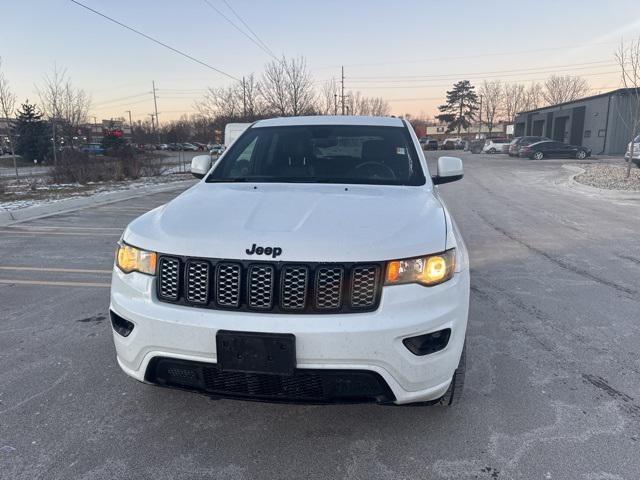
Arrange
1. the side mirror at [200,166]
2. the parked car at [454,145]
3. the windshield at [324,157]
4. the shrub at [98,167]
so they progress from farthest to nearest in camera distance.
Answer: the parked car at [454,145]
the shrub at [98,167]
the side mirror at [200,166]
the windshield at [324,157]

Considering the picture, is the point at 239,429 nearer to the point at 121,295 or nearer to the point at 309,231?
the point at 121,295

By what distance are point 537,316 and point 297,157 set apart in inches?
100

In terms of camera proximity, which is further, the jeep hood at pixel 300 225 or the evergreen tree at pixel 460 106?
the evergreen tree at pixel 460 106

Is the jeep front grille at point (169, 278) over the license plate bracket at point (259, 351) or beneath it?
over

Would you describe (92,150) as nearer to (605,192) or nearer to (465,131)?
(605,192)

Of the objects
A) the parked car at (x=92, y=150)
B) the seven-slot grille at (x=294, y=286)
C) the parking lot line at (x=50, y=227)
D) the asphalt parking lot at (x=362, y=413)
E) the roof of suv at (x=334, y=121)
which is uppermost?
the roof of suv at (x=334, y=121)

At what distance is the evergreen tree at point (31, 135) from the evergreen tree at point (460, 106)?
7522 cm

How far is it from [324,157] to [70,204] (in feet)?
32.6

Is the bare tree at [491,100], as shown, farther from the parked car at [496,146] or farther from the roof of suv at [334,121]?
the roof of suv at [334,121]

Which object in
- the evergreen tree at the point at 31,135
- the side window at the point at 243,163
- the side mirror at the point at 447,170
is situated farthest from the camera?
the evergreen tree at the point at 31,135

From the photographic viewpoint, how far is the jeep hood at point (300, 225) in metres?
2.23

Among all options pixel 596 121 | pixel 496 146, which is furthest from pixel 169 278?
pixel 496 146

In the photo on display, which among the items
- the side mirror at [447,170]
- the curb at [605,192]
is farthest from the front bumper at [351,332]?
the curb at [605,192]

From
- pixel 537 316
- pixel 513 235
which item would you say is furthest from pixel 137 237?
pixel 513 235
